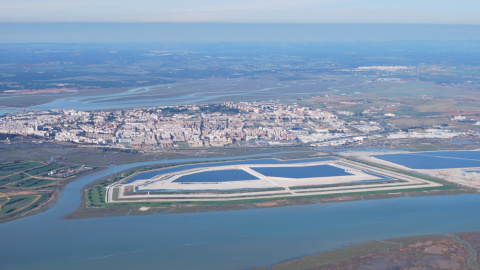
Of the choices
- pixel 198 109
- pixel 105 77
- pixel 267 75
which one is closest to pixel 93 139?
pixel 198 109

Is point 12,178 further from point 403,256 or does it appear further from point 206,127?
point 403,256

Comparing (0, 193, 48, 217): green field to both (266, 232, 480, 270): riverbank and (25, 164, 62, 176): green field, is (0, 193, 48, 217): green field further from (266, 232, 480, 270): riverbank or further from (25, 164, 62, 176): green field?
(266, 232, 480, 270): riverbank

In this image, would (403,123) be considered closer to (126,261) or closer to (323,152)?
(323,152)

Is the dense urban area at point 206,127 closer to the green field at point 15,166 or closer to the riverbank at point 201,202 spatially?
the green field at point 15,166

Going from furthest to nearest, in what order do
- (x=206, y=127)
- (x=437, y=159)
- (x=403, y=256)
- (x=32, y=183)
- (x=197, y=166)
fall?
(x=206, y=127) → (x=437, y=159) → (x=197, y=166) → (x=32, y=183) → (x=403, y=256)

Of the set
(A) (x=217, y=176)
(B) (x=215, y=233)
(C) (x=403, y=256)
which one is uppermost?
(A) (x=217, y=176)

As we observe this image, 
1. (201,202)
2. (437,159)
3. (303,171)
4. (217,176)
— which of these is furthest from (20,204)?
(437,159)

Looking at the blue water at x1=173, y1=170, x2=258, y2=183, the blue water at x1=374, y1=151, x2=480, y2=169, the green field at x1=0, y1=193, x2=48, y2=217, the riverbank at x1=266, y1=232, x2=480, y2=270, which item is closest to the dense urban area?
the blue water at x1=374, y1=151, x2=480, y2=169
